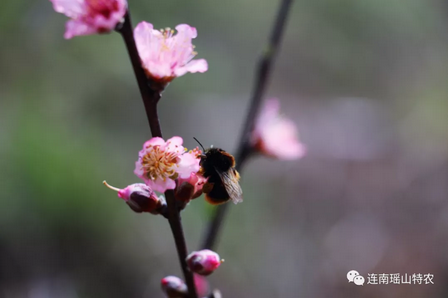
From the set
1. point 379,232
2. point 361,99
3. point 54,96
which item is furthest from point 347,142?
point 54,96

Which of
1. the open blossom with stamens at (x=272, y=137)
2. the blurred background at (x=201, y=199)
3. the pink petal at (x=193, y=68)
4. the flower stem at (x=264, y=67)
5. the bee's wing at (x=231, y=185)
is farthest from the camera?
the blurred background at (x=201, y=199)

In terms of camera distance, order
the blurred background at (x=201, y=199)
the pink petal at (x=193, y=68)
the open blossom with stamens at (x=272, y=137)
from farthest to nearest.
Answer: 1. the blurred background at (x=201, y=199)
2. the open blossom with stamens at (x=272, y=137)
3. the pink petal at (x=193, y=68)

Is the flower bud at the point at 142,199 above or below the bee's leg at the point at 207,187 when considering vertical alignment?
above

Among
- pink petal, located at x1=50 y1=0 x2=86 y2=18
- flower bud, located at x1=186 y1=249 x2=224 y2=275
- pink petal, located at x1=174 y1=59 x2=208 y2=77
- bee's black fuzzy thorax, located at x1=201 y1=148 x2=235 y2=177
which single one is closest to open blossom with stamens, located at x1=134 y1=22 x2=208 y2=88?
pink petal, located at x1=174 y1=59 x2=208 y2=77

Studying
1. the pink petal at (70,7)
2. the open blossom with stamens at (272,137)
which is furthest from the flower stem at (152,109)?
the open blossom with stamens at (272,137)

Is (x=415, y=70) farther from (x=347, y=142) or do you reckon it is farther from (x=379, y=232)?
(x=379, y=232)

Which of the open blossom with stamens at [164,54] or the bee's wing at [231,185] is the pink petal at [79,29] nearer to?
the open blossom with stamens at [164,54]

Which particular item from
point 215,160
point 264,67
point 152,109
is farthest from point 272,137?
point 152,109
